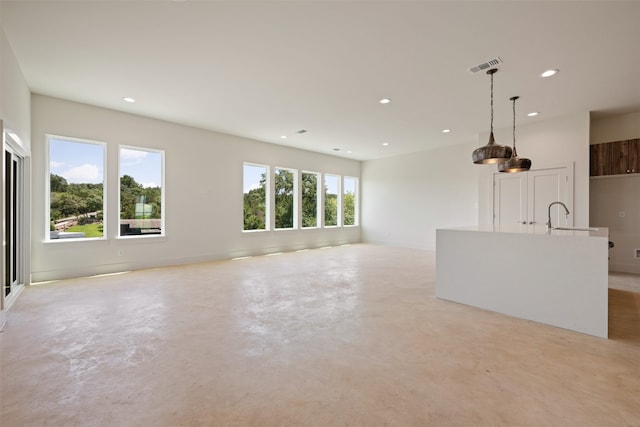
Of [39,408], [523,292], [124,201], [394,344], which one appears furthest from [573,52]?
[124,201]

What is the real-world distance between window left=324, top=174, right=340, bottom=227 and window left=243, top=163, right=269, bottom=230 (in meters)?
2.29

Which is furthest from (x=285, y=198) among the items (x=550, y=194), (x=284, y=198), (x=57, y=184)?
(x=550, y=194)

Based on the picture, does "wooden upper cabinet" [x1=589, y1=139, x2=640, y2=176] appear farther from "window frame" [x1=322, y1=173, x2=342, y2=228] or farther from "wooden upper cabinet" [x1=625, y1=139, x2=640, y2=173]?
"window frame" [x1=322, y1=173, x2=342, y2=228]

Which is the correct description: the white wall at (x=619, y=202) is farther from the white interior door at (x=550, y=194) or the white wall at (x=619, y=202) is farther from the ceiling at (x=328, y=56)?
the white interior door at (x=550, y=194)

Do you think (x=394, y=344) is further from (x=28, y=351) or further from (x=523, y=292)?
(x=28, y=351)

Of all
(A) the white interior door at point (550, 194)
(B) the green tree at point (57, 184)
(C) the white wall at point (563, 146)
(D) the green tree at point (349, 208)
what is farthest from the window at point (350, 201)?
(B) the green tree at point (57, 184)

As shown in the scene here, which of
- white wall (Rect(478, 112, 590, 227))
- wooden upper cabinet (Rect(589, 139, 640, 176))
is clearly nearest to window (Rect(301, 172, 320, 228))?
white wall (Rect(478, 112, 590, 227))

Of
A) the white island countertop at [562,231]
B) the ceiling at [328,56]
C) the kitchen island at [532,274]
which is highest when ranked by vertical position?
the ceiling at [328,56]

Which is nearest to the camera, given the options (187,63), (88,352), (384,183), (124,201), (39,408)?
(39,408)

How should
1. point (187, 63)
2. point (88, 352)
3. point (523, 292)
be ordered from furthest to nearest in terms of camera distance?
1. point (187, 63)
2. point (523, 292)
3. point (88, 352)

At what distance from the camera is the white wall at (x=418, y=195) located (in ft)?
25.9

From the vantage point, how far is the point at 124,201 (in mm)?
5629

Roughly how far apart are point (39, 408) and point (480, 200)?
757 centimetres

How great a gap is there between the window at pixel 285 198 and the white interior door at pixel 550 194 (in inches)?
225
